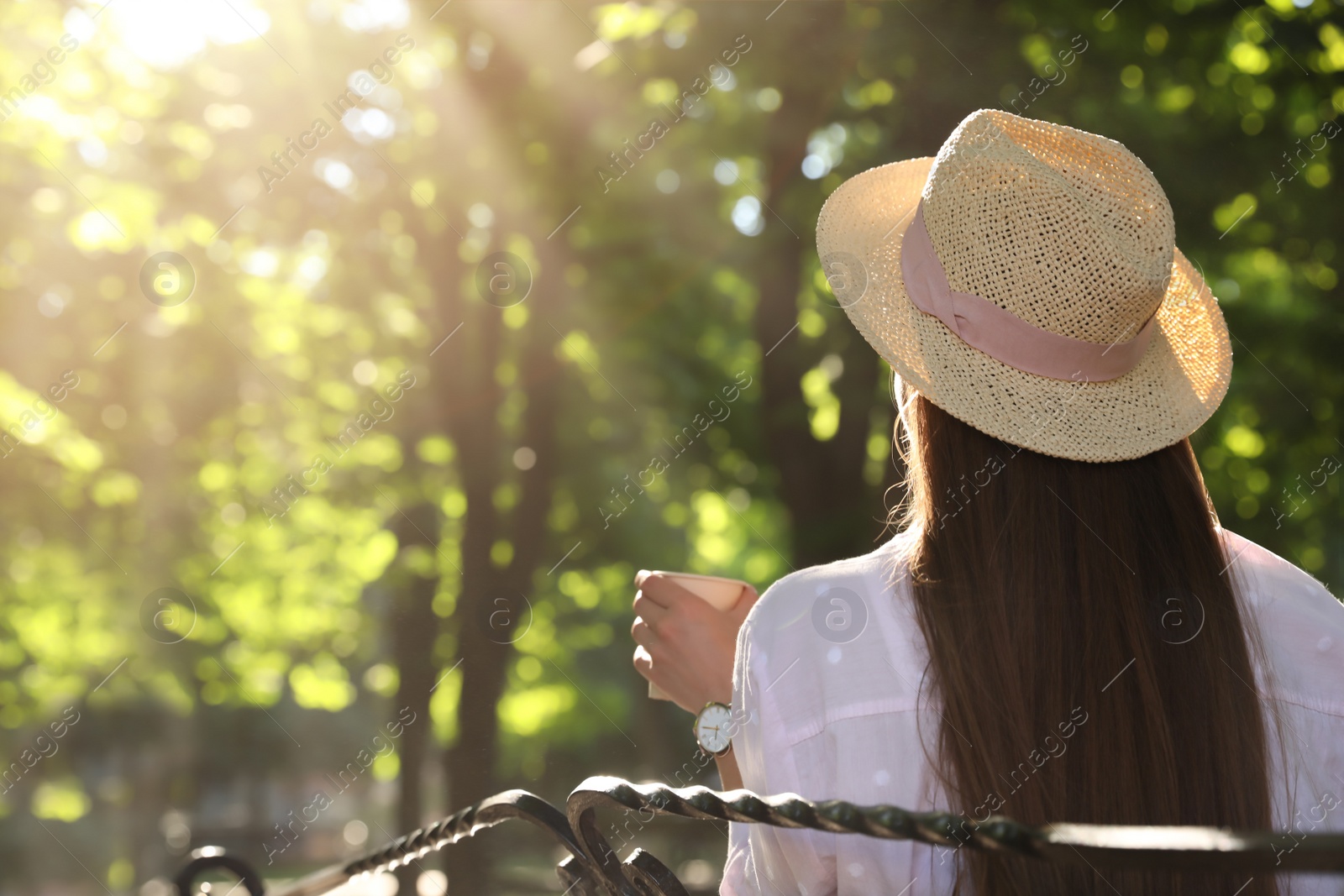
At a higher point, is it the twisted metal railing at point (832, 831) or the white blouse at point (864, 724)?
the twisted metal railing at point (832, 831)

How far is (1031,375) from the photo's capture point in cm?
175

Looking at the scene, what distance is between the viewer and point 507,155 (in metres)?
7.59

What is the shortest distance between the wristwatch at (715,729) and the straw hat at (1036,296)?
2.03ft

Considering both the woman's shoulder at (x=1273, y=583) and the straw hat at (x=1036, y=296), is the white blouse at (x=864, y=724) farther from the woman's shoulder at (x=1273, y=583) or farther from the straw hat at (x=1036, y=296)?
the straw hat at (x=1036, y=296)

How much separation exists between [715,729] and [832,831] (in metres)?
0.73

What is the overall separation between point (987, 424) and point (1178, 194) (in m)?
5.55

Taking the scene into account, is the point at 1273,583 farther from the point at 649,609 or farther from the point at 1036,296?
the point at 649,609

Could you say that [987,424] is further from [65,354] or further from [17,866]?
[17,866]

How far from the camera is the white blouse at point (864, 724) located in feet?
4.76

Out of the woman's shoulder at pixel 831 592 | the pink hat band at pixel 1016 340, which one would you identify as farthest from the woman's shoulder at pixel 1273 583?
the woman's shoulder at pixel 831 592

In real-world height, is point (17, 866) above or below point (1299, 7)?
below

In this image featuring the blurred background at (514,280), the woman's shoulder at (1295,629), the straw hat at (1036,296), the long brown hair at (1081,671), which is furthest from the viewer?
the blurred background at (514,280)

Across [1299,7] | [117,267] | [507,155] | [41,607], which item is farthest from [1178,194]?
[41,607]

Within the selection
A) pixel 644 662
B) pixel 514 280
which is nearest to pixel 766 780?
pixel 644 662
